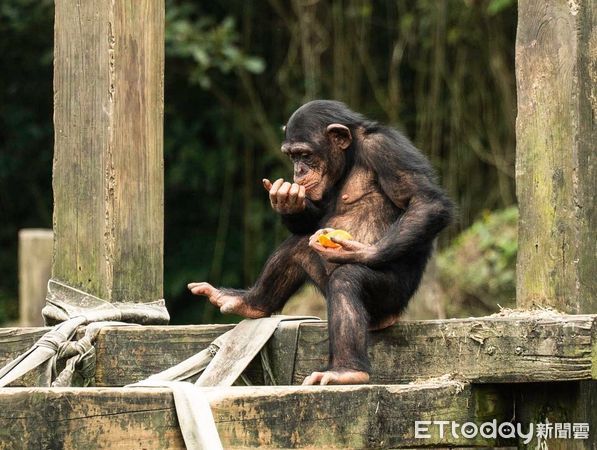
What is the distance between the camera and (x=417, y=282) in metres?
4.38

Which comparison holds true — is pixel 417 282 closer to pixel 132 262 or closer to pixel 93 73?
pixel 132 262

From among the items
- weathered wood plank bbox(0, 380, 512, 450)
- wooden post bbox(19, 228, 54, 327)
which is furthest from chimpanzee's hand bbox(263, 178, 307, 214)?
wooden post bbox(19, 228, 54, 327)

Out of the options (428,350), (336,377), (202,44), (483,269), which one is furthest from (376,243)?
(202,44)

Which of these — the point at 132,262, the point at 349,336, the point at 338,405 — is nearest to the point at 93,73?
the point at 132,262

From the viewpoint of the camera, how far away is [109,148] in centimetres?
420

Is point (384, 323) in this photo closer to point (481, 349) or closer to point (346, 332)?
point (346, 332)

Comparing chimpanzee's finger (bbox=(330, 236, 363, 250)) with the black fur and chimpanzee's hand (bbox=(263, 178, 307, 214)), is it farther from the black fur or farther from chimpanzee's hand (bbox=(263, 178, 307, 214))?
chimpanzee's hand (bbox=(263, 178, 307, 214))

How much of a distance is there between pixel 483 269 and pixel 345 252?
14.7ft

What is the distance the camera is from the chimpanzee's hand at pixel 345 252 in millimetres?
4137

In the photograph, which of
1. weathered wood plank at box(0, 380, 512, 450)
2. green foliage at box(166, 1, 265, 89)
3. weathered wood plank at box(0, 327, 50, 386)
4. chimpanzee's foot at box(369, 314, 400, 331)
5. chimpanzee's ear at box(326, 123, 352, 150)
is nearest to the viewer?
weathered wood plank at box(0, 380, 512, 450)

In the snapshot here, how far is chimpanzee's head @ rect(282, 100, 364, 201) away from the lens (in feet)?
15.4

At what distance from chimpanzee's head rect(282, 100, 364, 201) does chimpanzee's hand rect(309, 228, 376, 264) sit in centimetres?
57

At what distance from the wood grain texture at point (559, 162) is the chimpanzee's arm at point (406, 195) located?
0.45 m

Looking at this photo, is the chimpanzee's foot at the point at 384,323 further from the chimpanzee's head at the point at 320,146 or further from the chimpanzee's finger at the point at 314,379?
the chimpanzee's head at the point at 320,146
